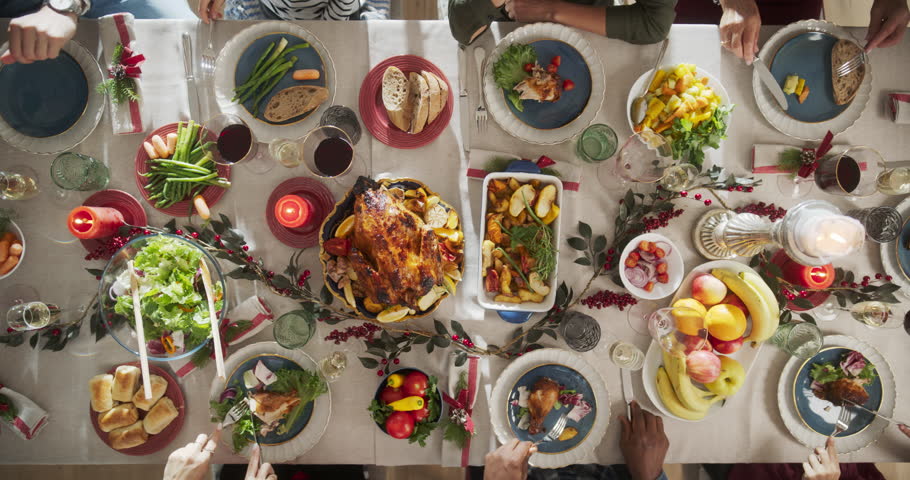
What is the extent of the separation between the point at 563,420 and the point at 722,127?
1144 mm

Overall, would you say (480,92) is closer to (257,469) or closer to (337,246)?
(337,246)

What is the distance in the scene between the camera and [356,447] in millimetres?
1744

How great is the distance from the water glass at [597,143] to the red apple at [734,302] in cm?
63

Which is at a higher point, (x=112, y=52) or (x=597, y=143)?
(x=112, y=52)

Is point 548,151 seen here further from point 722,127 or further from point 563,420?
point 563,420

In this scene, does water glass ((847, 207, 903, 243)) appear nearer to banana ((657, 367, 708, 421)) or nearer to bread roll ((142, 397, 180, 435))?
banana ((657, 367, 708, 421))

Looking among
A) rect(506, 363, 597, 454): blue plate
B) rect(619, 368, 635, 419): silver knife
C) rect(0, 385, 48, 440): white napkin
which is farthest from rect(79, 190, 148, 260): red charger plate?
rect(619, 368, 635, 419): silver knife

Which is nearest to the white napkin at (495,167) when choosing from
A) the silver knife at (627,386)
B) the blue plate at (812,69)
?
the silver knife at (627,386)

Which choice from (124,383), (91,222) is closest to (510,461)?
(124,383)

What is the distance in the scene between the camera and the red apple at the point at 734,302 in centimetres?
162

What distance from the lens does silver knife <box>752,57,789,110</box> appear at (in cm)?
167

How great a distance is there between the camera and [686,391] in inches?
63.8

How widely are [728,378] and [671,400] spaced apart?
20 cm

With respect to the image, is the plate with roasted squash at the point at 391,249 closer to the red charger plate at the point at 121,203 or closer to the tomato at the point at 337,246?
the tomato at the point at 337,246
